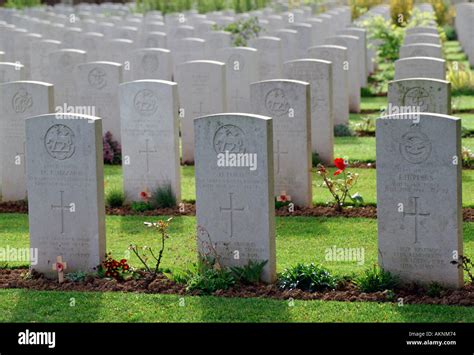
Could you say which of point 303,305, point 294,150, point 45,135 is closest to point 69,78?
point 294,150

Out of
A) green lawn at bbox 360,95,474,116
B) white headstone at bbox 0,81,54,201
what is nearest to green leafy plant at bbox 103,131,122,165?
white headstone at bbox 0,81,54,201

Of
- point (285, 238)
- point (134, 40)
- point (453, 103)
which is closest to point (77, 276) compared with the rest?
point (285, 238)

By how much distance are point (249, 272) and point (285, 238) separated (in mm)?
1734

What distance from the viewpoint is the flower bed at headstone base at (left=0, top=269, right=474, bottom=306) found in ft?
31.0

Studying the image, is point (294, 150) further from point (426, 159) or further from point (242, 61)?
point (242, 61)

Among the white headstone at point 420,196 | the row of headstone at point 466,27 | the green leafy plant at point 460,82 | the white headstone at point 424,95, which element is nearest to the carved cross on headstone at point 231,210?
the white headstone at point 420,196

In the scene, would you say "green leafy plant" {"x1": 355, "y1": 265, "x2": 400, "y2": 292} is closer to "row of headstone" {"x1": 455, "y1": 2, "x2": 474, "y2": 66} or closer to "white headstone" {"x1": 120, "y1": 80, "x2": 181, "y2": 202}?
"white headstone" {"x1": 120, "y1": 80, "x2": 181, "y2": 202}

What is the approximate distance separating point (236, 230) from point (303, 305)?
1013 millimetres

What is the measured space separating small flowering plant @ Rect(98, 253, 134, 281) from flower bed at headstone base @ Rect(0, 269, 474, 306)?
7 cm

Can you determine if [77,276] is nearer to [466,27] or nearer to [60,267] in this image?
[60,267]

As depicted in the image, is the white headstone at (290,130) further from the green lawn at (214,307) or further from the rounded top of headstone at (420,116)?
the rounded top of headstone at (420,116)

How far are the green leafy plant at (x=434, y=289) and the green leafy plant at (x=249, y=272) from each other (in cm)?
141
